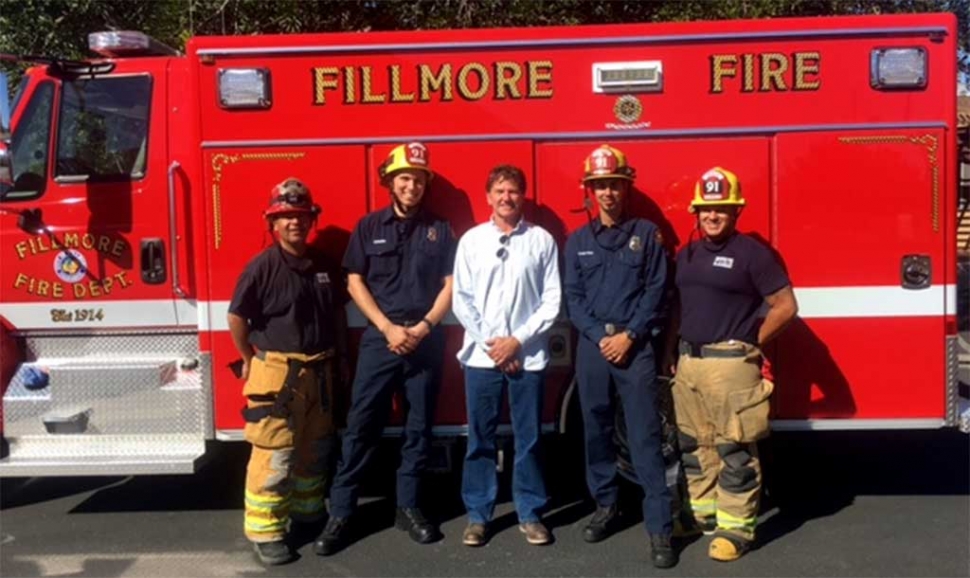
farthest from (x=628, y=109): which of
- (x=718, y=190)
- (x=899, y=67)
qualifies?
(x=899, y=67)

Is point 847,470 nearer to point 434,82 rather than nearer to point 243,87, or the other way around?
point 434,82

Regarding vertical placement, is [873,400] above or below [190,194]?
below

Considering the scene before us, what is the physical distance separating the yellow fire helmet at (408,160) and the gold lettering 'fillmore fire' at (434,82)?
0.32 metres

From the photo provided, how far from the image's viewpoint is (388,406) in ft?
16.2

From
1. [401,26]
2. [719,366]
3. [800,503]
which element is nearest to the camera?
[719,366]

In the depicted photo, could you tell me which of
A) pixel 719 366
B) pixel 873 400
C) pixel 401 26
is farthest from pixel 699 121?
pixel 401 26

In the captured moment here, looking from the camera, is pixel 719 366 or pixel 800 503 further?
pixel 800 503

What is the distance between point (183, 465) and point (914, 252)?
3908 millimetres

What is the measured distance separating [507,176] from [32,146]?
8.94 feet

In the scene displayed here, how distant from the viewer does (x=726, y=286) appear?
15.2 feet

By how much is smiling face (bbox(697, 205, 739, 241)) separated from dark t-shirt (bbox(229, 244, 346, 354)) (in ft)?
6.18

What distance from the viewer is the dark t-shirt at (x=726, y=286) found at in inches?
182

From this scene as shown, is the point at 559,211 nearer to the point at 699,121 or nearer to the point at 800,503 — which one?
the point at 699,121

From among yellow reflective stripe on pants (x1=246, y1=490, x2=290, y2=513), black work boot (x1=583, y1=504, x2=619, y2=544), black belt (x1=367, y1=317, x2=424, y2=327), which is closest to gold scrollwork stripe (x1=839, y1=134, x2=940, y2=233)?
black work boot (x1=583, y1=504, x2=619, y2=544)
